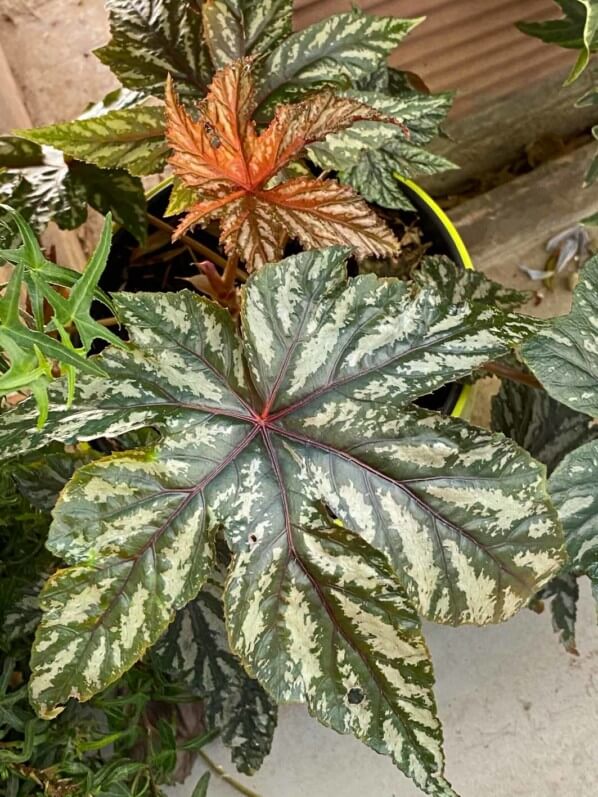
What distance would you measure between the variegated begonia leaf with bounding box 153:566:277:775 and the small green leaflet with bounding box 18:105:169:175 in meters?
0.40

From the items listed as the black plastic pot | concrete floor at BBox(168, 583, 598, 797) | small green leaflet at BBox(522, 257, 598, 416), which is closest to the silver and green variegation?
small green leaflet at BBox(522, 257, 598, 416)

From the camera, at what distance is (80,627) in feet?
1.80

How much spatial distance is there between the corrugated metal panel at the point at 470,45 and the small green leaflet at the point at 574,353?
0.61 metres

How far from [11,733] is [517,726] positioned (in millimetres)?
693

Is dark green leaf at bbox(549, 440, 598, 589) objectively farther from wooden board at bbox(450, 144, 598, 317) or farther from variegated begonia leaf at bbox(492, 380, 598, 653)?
wooden board at bbox(450, 144, 598, 317)

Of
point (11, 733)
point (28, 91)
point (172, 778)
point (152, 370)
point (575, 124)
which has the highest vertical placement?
point (28, 91)

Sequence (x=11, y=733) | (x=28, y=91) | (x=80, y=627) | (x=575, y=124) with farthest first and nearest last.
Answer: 1. (x=575, y=124)
2. (x=28, y=91)
3. (x=11, y=733)
4. (x=80, y=627)

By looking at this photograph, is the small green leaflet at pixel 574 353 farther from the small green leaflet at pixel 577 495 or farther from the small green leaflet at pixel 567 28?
the small green leaflet at pixel 567 28

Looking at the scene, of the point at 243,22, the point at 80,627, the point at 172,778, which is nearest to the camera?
the point at 80,627

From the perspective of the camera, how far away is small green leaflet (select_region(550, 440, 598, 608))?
2.21 feet

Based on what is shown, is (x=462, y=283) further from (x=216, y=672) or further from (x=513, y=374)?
(x=216, y=672)

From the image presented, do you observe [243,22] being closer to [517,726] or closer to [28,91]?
[28,91]

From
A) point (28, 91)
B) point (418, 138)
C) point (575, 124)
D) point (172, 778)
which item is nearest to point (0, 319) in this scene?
point (418, 138)

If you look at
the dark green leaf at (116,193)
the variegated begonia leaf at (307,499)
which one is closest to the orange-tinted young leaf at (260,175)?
the variegated begonia leaf at (307,499)
